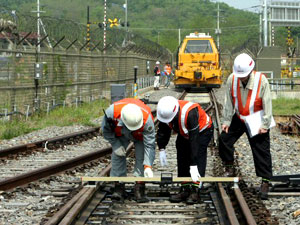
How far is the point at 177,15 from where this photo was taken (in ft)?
544

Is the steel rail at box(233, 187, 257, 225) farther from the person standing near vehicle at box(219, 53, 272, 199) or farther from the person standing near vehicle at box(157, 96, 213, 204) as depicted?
the person standing near vehicle at box(219, 53, 272, 199)

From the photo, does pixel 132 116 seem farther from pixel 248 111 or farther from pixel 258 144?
pixel 258 144

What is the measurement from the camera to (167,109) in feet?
22.1

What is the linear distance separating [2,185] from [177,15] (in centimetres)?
16053

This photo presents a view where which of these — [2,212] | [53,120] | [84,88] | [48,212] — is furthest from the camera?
[84,88]

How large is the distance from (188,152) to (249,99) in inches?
38.4

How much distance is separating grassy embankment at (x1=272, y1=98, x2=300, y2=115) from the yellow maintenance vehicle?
516 centimetres

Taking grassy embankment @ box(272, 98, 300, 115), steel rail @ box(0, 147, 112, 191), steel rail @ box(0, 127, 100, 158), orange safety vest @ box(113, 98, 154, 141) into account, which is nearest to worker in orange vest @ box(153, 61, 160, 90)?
grassy embankment @ box(272, 98, 300, 115)

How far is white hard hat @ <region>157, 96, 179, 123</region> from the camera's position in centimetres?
675

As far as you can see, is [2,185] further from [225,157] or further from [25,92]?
[25,92]

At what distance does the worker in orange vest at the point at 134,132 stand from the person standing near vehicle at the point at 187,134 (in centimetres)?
21

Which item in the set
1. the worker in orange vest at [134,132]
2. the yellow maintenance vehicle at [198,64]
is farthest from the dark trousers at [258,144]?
the yellow maintenance vehicle at [198,64]

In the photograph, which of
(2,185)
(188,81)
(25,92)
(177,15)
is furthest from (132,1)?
(2,185)

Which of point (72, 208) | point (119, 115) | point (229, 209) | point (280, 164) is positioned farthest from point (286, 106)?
point (72, 208)
